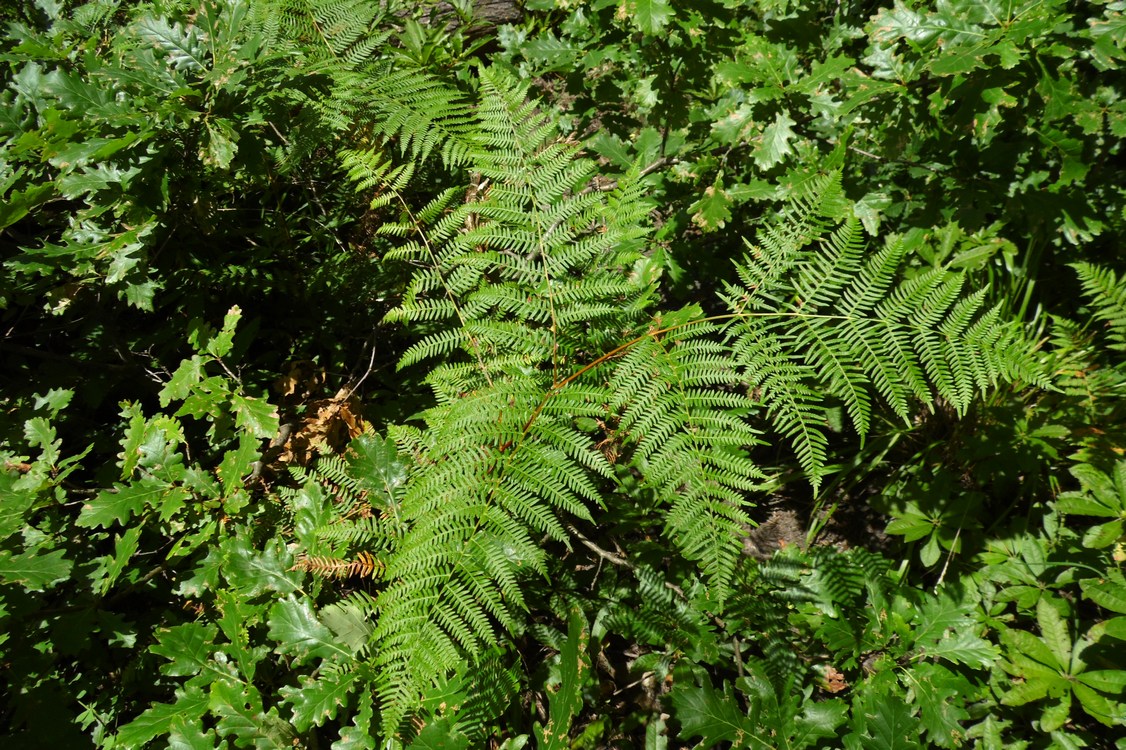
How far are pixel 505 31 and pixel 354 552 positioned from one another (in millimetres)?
2392

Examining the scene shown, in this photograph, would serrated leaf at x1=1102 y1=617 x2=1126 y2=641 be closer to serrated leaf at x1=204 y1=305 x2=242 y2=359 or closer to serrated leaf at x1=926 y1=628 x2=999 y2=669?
serrated leaf at x1=926 y1=628 x2=999 y2=669

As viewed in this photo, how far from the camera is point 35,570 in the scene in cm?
175

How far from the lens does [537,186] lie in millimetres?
2121

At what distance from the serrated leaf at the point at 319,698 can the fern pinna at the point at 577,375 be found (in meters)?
0.11

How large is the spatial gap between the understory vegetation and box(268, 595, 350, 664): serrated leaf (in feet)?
0.03

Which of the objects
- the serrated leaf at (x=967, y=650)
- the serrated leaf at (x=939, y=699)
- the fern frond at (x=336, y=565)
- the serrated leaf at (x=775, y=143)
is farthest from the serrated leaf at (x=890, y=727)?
the serrated leaf at (x=775, y=143)

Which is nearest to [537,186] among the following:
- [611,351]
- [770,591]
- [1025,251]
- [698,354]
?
[611,351]

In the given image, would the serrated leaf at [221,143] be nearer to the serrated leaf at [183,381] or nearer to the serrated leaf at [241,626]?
the serrated leaf at [183,381]

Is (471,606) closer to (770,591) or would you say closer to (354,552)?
(354,552)

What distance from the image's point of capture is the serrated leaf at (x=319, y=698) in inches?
67.0

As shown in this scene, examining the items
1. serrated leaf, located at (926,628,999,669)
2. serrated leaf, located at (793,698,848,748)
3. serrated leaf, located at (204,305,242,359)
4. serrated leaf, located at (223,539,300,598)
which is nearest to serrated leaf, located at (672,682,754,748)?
serrated leaf, located at (793,698,848,748)

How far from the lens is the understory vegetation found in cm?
176

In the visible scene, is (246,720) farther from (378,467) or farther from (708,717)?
(708,717)

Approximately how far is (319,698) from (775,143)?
2149 mm
